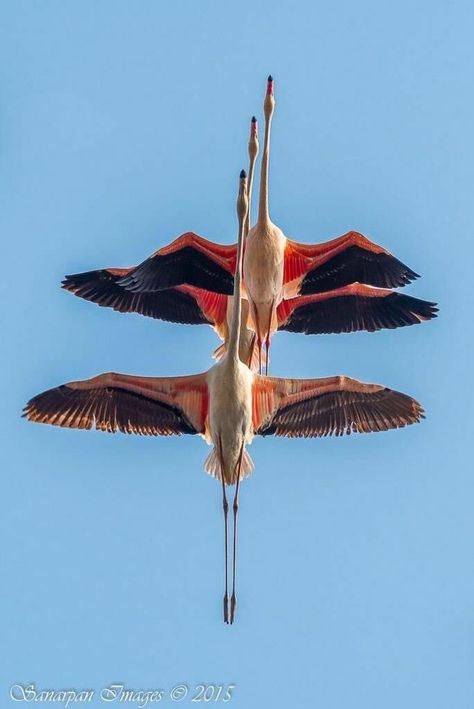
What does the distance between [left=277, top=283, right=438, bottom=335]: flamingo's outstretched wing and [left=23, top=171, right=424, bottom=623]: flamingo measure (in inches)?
77.3

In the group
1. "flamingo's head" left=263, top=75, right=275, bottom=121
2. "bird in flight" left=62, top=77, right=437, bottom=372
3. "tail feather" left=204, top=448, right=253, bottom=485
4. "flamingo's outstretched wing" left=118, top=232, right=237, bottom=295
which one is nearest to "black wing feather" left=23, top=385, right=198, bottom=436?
"tail feather" left=204, top=448, right=253, bottom=485

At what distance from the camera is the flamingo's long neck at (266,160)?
20203mm

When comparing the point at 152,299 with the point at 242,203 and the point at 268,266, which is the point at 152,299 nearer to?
the point at 268,266

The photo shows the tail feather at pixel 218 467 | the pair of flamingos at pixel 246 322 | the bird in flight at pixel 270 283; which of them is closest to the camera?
the pair of flamingos at pixel 246 322

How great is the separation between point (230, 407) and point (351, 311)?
11.9ft

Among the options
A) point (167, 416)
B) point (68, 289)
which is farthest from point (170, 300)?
point (167, 416)

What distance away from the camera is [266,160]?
20609 millimetres

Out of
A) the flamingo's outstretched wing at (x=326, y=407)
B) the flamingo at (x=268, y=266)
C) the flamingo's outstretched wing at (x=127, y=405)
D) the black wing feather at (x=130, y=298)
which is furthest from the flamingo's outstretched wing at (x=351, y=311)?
the flamingo's outstretched wing at (x=127, y=405)

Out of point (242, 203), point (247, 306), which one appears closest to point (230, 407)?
point (242, 203)

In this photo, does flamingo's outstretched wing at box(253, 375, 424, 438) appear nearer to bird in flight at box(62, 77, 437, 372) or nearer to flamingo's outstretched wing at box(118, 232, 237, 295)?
bird in flight at box(62, 77, 437, 372)

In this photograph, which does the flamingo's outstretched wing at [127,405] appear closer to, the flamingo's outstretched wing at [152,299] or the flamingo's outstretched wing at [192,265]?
the flamingo's outstretched wing at [192,265]

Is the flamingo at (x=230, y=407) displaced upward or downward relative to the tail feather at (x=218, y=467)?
upward

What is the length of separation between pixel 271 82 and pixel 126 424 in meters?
5.26

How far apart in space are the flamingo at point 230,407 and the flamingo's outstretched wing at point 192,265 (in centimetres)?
174
